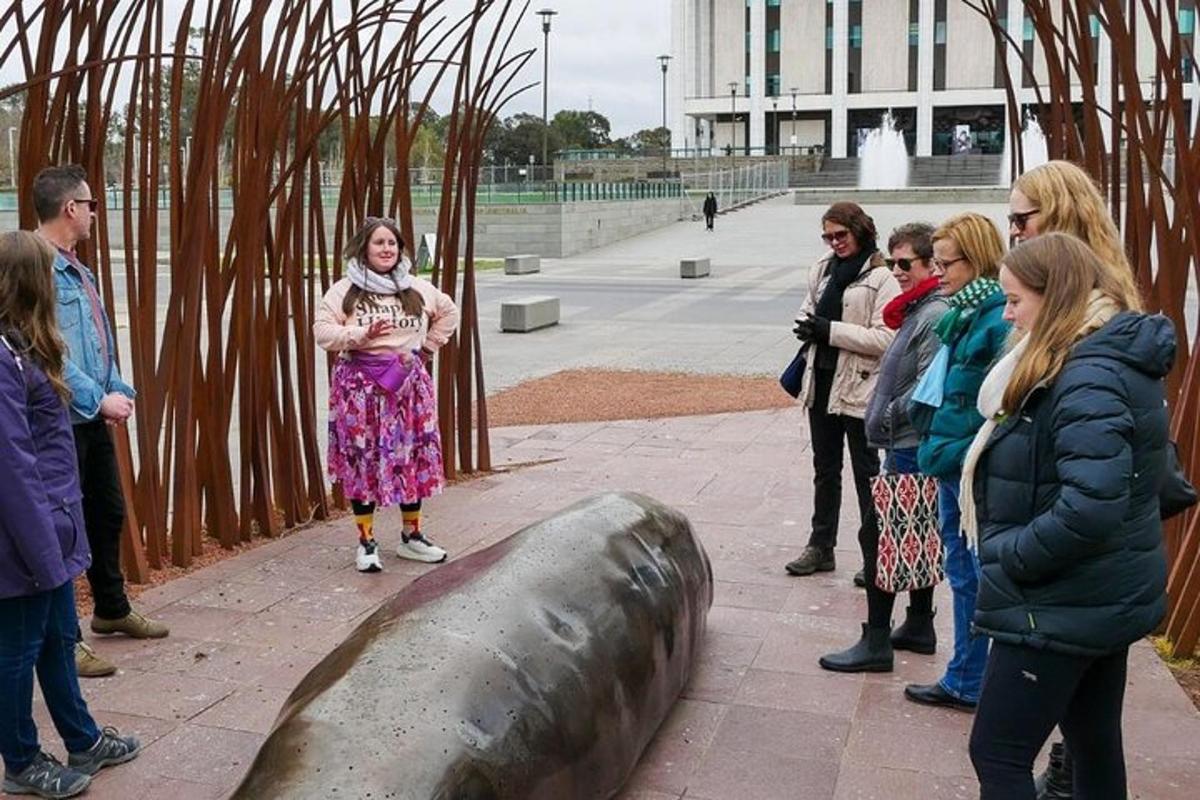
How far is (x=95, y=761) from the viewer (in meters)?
3.43

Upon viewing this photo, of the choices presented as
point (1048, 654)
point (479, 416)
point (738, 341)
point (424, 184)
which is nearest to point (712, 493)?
point (479, 416)

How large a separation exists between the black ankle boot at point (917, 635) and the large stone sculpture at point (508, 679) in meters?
0.93

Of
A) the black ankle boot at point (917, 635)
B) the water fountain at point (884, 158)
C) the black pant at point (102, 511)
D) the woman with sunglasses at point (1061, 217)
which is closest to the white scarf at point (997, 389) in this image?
the woman with sunglasses at point (1061, 217)

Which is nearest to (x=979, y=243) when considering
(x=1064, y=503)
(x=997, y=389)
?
(x=997, y=389)

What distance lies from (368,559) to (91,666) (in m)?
1.49

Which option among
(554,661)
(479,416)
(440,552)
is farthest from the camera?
(479,416)

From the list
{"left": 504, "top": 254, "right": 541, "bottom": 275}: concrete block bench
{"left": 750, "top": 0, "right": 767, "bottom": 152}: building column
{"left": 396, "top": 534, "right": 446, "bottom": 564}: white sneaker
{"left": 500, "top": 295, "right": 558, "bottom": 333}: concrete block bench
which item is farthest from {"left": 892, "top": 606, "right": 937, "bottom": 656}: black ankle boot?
{"left": 750, "top": 0, "right": 767, "bottom": 152}: building column

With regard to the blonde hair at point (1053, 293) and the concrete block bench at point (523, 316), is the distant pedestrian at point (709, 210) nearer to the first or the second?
the concrete block bench at point (523, 316)

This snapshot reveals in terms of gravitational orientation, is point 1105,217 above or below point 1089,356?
above

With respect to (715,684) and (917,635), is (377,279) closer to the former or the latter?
(715,684)

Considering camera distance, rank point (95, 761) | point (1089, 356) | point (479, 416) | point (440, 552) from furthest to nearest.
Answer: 1. point (479, 416)
2. point (440, 552)
3. point (95, 761)
4. point (1089, 356)

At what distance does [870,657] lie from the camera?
431 cm

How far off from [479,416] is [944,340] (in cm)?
459

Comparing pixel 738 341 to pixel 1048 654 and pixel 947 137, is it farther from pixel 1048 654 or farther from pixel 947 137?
pixel 947 137
